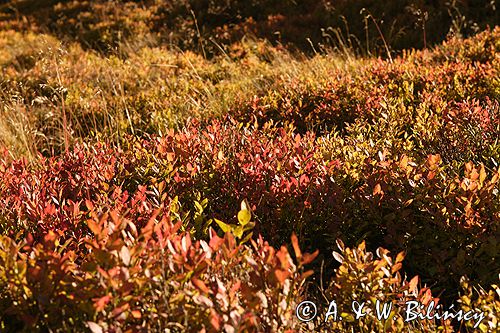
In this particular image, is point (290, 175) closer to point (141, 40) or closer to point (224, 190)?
point (224, 190)

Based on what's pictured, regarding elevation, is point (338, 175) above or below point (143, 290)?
below

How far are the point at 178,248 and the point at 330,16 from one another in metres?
9.19

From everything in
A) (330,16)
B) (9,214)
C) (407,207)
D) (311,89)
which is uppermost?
(9,214)

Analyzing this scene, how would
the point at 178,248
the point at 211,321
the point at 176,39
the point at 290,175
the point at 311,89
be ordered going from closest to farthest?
the point at 211,321 → the point at 178,248 → the point at 290,175 → the point at 311,89 → the point at 176,39

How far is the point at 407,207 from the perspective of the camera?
2.69 m

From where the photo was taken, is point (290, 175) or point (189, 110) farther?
point (189, 110)

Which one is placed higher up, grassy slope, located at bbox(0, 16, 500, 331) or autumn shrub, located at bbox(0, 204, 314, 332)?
autumn shrub, located at bbox(0, 204, 314, 332)

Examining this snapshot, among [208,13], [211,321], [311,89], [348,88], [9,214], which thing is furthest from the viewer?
[208,13]

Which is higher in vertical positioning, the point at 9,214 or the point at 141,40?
the point at 9,214

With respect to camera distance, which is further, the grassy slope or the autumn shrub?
the grassy slope

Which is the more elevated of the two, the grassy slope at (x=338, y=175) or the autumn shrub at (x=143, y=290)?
the autumn shrub at (x=143, y=290)

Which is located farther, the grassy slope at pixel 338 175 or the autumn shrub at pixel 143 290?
the grassy slope at pixel 338 175

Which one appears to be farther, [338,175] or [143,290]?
[338,175]

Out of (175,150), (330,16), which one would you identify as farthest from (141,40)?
(175,150)
